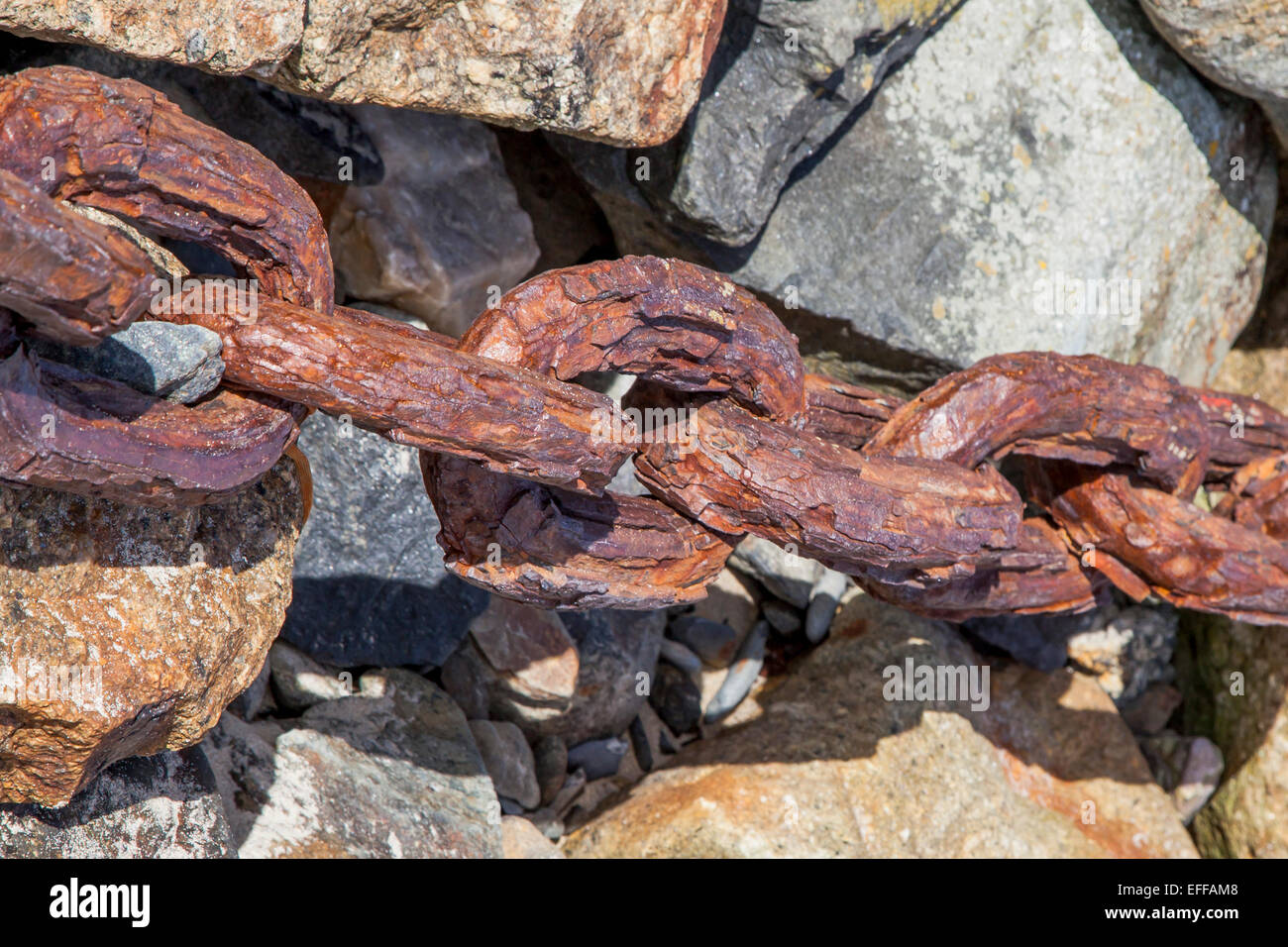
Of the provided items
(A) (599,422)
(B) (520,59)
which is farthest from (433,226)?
(A) (599,422)

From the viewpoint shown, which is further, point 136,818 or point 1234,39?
point 1234,39

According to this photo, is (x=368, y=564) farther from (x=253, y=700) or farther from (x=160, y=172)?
(x=160, y=172)

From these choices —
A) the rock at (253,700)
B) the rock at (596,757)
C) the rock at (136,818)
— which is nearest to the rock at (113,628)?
the rock at (136,818)

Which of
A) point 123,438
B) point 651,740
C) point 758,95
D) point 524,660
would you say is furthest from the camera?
point 651,740

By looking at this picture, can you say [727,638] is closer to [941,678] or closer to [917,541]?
[941,678]

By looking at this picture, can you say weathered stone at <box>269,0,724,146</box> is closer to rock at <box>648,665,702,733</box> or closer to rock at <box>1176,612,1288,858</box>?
rock at <box>648,665,702,733</box>

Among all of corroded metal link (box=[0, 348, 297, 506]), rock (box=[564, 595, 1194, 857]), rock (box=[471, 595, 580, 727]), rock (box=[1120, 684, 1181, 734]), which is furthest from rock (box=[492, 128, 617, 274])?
rock (box=[1120, 684, 1181, 734])

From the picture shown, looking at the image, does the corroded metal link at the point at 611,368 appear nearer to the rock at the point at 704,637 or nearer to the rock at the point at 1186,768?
the rock at the point at 704,637

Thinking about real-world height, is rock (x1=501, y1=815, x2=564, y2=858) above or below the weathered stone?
below
